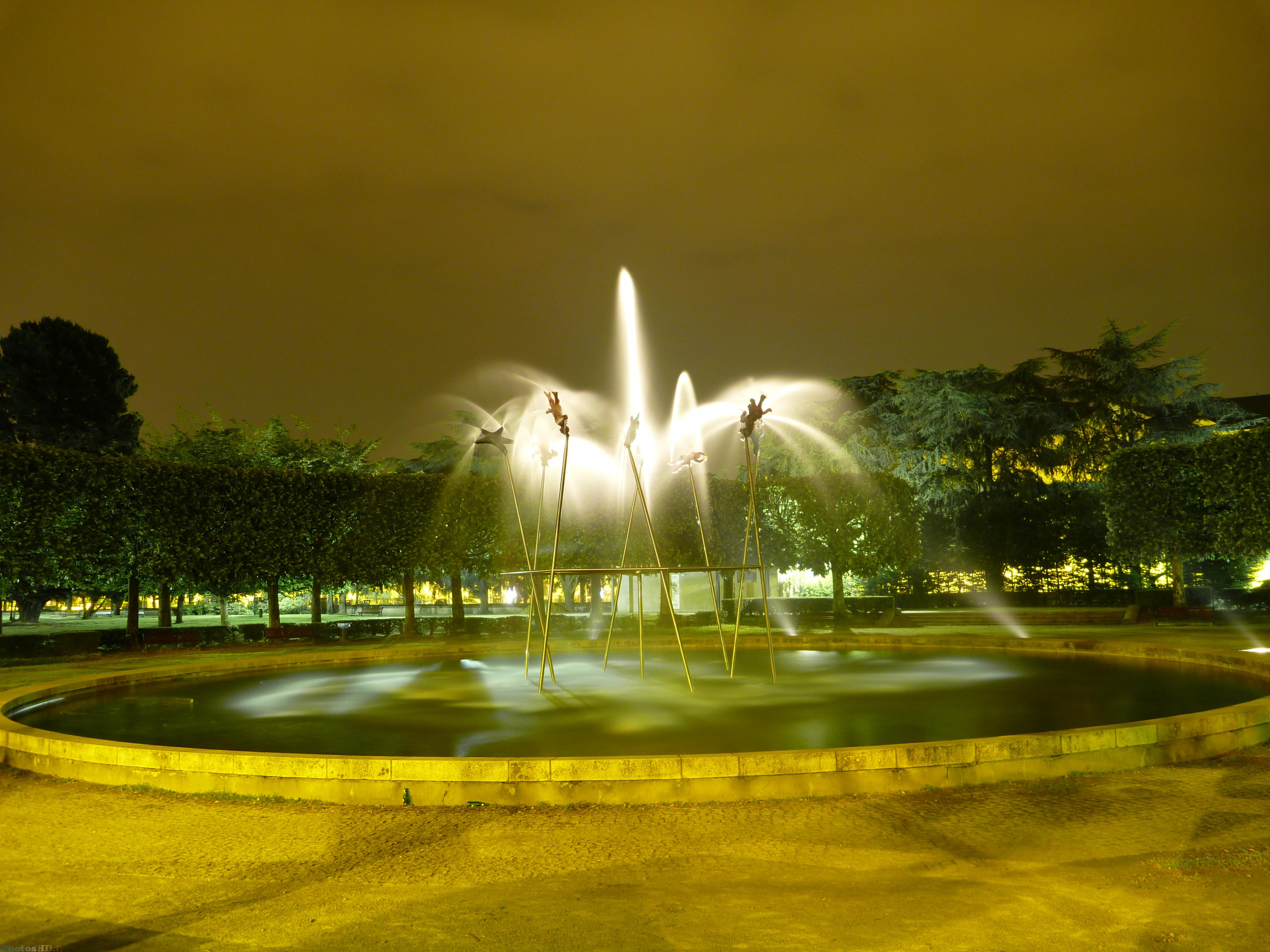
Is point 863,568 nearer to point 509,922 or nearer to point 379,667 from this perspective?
point 379,667

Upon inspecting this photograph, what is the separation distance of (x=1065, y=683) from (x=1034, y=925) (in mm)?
10915

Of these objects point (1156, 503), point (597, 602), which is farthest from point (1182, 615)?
point (597, 602)

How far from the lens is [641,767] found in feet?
25.1

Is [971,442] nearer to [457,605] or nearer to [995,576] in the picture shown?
[995,576]

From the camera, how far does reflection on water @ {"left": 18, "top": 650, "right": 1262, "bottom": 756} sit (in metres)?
10.1

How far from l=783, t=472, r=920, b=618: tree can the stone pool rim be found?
25.0 meters

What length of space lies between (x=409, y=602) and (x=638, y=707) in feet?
67.6

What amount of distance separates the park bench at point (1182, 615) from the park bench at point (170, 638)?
3117 cm

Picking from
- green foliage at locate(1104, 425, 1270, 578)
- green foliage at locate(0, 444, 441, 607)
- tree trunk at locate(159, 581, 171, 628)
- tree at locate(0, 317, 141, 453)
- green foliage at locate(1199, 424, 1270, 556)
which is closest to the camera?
green foliage at locate(0, 444, 441, 607)

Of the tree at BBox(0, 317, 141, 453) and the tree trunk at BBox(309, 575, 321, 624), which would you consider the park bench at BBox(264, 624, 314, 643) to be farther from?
the tree at BBox(0, 317, 141, 453)

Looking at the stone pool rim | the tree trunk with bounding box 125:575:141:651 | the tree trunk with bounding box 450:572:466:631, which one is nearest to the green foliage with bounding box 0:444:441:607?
the tree trunk with bounding box 125:575:141:651

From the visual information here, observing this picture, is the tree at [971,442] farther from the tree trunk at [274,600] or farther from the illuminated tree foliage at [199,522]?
the tree trunk at [274,600]

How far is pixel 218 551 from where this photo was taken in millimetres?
28969

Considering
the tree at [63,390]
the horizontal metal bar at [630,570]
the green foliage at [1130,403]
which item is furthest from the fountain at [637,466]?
the tree at [63,390]
